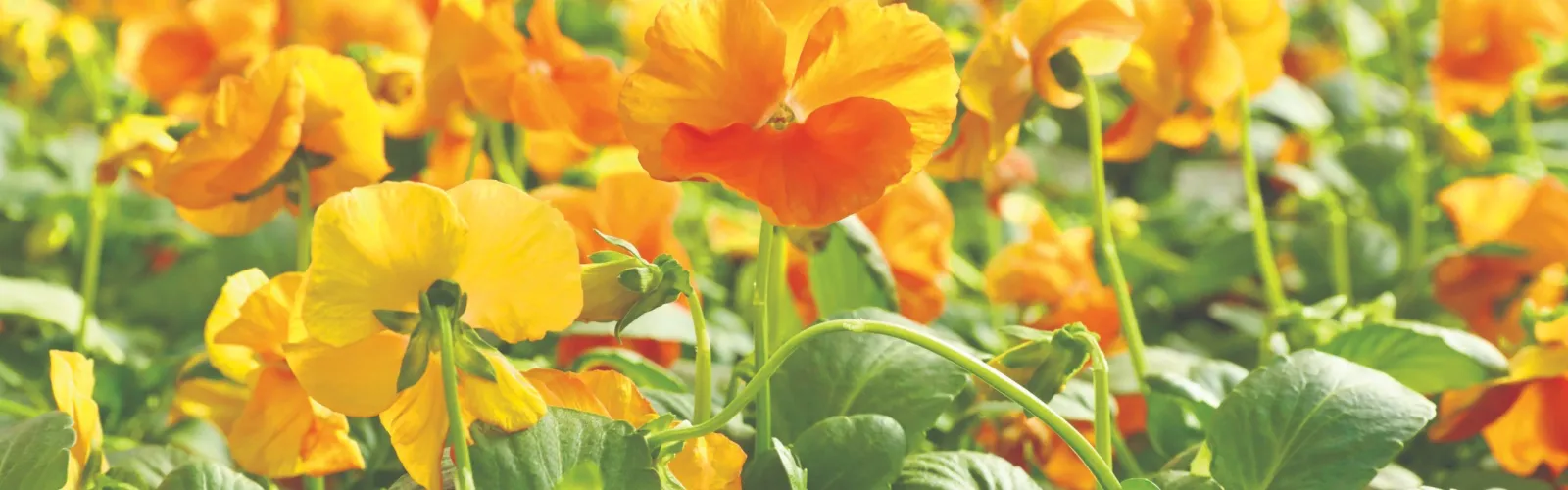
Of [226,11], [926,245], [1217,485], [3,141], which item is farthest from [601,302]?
[3,141]

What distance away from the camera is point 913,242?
38.7 inches

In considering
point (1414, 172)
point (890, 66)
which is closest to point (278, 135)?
point (890, 66)

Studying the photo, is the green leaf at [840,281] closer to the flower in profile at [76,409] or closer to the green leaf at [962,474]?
the green leaf at [962,474]

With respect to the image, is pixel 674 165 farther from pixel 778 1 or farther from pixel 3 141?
pixel 3 141

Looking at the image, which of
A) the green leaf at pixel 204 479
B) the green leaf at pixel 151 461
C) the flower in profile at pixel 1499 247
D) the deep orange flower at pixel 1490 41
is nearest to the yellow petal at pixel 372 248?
the green leaf at pixel 204 479

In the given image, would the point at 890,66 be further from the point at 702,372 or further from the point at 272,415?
the point at 272,415

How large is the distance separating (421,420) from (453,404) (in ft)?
0.17

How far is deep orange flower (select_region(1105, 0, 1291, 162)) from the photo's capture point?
0.82 metres

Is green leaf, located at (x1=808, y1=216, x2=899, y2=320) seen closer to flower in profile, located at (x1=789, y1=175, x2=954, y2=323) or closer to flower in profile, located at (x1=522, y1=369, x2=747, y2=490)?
flower in profile, located at (x1=789, y1=175, x2=954, y2=323)

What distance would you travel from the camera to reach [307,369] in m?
0.57

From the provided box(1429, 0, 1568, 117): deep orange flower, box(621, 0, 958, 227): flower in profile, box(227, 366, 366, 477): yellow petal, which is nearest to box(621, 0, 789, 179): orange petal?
box(621, 0, 958, 227): flower in profile

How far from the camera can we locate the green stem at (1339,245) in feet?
4.03

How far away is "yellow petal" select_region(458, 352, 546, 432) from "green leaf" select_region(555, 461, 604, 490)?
34mm

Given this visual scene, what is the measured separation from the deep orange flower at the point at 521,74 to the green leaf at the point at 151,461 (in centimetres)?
25
